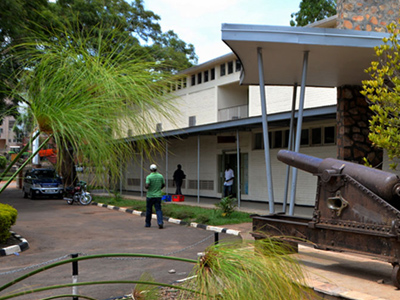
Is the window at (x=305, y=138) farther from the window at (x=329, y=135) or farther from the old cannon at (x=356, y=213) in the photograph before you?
the old cannon at (x=356, y=213)

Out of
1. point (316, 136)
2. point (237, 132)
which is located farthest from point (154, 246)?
point (316, 136)

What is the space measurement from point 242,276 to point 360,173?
4.85 meters

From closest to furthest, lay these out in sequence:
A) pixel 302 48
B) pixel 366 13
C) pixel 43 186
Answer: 1. pixel 302 48
2. pixel 366 13
3. pixel 43 186

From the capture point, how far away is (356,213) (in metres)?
5.92

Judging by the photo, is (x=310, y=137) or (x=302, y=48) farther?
(x=310, y=137)

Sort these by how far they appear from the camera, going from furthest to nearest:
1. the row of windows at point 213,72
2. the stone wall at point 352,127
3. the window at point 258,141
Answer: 1. the row of windows at point 213,72
2. the window at point 258,141
3. the stone wall at point 352,127

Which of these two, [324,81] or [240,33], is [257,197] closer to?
[324,81]

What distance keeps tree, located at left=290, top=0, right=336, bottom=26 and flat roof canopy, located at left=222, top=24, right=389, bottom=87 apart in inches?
1144

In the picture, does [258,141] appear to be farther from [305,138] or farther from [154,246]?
[154,246]

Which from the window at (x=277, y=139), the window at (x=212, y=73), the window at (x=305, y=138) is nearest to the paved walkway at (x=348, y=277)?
the window at (x=305, y=138)

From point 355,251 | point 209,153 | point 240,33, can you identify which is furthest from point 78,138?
point 209,153

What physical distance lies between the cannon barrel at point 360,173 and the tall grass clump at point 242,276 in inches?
171

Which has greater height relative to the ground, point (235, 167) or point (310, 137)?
point (310, 137)

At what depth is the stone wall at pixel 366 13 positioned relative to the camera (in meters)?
10.5
